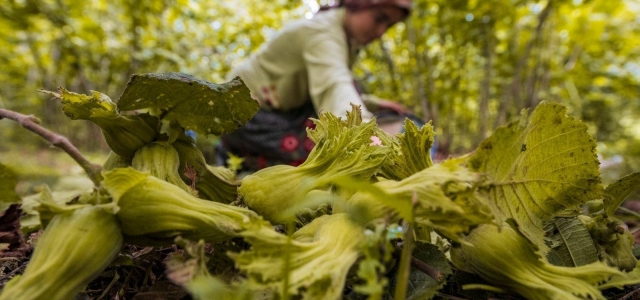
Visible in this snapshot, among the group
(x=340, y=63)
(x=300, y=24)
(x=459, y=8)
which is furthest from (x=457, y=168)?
(x=459, y=8)

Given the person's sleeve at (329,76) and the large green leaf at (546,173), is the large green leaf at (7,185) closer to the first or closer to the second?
the large green leaf at (546,173)

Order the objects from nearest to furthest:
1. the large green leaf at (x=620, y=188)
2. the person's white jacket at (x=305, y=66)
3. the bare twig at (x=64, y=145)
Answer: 1. the bare twig at (x=64, y=145)
2. the large green leaf at (x=620, y=188)
3. the person's white jacket at (x=305, y=66)

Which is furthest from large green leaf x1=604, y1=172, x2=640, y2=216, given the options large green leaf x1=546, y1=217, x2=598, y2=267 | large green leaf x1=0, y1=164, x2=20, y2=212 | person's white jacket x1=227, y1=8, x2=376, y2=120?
person's white jacket x1=227, y1=8, x2=376, y2=120

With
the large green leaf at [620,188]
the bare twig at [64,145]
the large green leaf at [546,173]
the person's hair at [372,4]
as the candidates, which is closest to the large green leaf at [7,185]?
the bare twig at [64,145]

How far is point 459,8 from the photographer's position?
3.81m

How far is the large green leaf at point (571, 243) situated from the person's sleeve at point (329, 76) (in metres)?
1.46

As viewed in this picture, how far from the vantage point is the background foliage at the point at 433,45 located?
407 cm

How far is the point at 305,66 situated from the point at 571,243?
2.52 metres

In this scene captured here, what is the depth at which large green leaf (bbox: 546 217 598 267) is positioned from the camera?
22.9 inches

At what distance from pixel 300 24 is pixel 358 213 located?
257 cm

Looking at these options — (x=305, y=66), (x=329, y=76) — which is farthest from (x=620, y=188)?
(x=305, y=66)

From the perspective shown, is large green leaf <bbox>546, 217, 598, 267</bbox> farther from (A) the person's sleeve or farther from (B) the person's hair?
(B) the person's hair

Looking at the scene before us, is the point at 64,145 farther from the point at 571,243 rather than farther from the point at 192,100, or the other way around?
the point at 571,243

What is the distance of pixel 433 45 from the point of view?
15.8 ft
